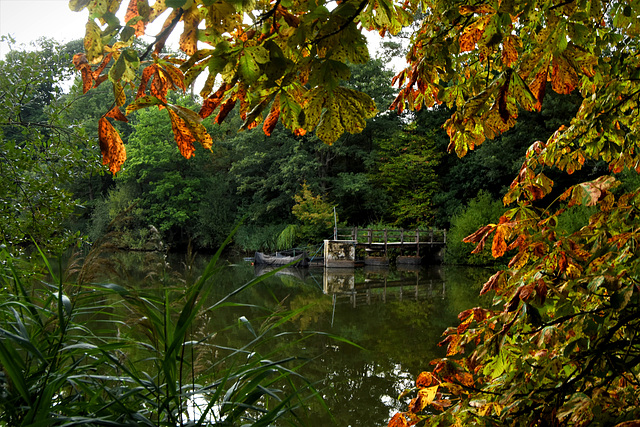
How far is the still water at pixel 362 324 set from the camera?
13.7ft

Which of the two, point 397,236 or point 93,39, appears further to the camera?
point 397,236

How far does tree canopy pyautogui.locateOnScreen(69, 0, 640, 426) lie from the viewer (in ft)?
2.92

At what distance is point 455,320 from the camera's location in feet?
24.6

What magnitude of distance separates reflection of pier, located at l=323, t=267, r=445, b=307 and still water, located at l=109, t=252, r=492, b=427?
2 centimetres

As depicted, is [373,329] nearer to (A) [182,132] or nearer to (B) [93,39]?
(A) [182,132]

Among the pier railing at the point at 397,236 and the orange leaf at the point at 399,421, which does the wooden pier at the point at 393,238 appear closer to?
the pier railing at the point at 397,236

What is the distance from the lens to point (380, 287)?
11336mm

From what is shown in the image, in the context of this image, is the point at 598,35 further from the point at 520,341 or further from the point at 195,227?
the point at 195,227

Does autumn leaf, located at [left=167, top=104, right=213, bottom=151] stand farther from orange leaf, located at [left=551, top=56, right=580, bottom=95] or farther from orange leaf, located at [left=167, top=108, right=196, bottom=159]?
orange leaf, located at [left=551, top=56, right=580, bottom=95]

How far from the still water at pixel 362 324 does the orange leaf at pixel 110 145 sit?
348 mm

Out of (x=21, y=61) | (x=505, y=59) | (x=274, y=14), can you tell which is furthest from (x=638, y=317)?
(x=21, y=61)

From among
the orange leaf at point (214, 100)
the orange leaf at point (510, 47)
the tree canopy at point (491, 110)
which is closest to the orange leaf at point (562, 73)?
the tree canopy at point (491, 110)

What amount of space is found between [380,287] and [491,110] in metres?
10.2

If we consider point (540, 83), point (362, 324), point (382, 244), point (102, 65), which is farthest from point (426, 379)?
point (382, 244)
